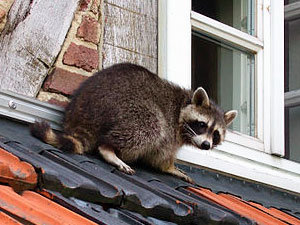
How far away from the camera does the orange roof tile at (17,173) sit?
3064 millimetres

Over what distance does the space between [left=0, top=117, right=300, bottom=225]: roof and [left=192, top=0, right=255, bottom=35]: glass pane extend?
4.33ft

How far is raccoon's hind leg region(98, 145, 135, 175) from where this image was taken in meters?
4.11

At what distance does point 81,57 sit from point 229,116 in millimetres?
1054

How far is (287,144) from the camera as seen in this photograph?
661 centimetres

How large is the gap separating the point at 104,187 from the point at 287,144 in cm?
337

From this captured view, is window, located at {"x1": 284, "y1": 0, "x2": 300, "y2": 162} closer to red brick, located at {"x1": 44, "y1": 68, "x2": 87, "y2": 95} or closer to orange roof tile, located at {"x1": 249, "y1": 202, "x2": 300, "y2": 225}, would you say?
orange roof tile, located at {"x1": 249, "y1": 202, "x2": 300, "y2": 225}

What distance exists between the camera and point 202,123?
4.93m

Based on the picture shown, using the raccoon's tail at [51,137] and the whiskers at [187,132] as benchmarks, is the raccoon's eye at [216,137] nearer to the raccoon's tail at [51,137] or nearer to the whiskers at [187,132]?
the whiskers at [187,132]

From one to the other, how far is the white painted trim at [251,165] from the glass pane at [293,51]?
1.09 meters

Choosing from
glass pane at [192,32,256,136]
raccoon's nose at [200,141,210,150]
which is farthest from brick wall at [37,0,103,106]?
glass pane at [192,32,256,136]

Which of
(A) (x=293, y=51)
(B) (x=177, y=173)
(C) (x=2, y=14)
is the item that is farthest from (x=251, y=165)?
(C) (x=2, y=14)

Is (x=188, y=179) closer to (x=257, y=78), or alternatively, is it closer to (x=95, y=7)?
(x=95, y=7)

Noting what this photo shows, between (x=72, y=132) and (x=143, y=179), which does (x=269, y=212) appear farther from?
(x=72, y=132)

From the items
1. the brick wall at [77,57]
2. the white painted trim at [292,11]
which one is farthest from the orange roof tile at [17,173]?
the white painted trim at [292,11]
